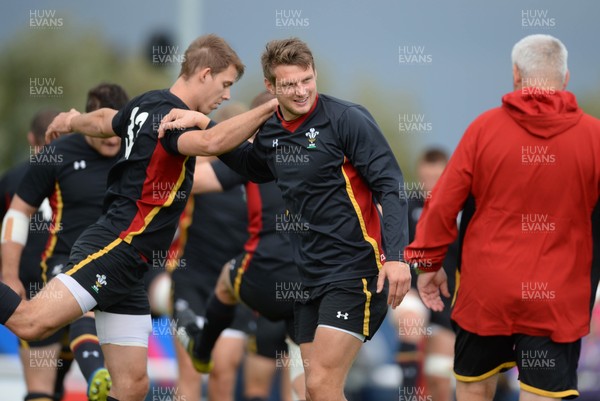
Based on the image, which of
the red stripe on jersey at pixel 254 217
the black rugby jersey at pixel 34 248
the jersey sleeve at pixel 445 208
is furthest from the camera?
the black rugby jersey at pixel 34 248

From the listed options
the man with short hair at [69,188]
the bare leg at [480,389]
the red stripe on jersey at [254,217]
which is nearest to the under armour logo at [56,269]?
the man with short hair at [69,188]

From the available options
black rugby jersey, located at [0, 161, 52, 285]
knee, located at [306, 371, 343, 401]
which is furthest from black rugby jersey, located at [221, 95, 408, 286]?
black rugby jersey, located at [0, 161, 52, 285]

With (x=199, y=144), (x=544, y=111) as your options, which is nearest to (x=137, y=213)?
(x=199, y=144)

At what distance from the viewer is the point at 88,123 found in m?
6.95

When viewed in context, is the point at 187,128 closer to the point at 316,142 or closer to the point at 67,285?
the point at 316,142

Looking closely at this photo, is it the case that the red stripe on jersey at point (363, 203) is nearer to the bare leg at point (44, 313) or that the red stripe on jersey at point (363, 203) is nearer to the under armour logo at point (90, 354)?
the bare leg at point (44, 313)

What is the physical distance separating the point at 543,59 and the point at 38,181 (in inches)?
152

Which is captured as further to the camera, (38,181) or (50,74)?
(50,74)

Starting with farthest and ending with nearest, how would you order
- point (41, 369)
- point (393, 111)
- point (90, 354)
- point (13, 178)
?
point (393, 111) → point (13, 178) → point (41, 369) → point (90, 354)

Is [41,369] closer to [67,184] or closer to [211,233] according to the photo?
[67,184]

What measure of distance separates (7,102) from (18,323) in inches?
1069

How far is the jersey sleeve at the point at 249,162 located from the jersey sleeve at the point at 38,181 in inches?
68.7

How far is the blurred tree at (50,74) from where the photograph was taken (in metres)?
31.9

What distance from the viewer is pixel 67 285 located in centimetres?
630
